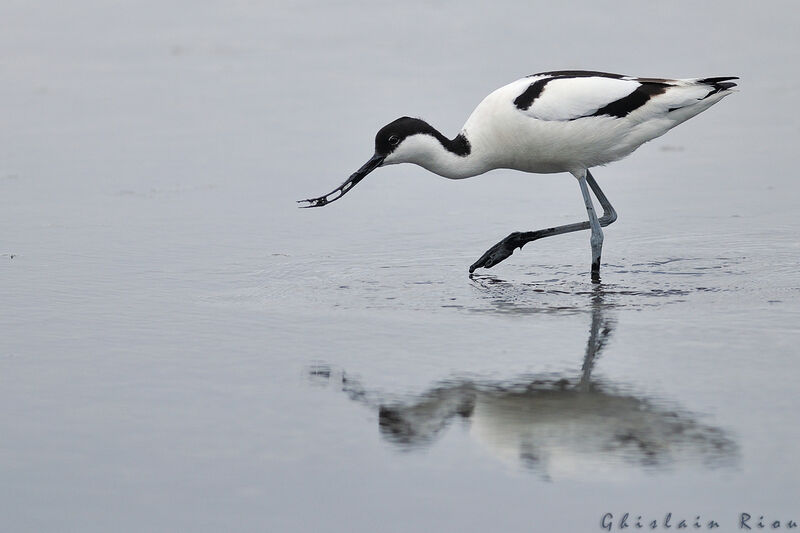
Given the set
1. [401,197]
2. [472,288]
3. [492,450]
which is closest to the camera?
[492,450]

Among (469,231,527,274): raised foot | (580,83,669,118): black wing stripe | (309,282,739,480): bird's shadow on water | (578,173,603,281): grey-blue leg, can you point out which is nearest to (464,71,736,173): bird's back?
(580,83,669,118): black wing stripe

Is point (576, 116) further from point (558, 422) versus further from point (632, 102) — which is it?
point (558, 422)

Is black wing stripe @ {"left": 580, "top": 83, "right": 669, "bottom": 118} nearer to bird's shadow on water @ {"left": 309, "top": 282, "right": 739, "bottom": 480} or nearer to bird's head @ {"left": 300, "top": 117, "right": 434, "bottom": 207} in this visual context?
bird's head @ {"left": 300, "top": 117, "right": 434, "bottom": 207}

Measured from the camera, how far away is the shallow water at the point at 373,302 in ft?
15.2

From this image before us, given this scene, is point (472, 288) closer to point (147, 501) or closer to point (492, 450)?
point (492, 450)

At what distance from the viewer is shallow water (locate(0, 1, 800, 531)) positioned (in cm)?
462

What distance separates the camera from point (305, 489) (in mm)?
4566

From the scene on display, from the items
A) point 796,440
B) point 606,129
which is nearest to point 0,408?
point 796,440

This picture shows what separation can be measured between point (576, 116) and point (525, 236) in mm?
742

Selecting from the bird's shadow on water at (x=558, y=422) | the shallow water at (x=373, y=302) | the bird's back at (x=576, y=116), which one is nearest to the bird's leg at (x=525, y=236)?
the shallow water at (x=373, y=302)

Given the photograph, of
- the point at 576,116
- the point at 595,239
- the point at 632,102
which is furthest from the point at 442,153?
the point at 632,102

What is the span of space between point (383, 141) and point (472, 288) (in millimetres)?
1095

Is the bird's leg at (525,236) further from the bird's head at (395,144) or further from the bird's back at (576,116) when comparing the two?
the bird's head at (395,144)

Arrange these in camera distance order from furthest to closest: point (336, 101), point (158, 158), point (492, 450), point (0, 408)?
point (336, 101) < point (158, 158) < point (0, 408) < point (492, 450)
